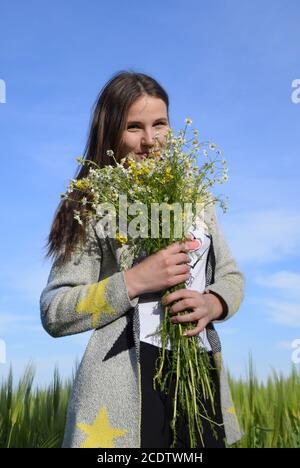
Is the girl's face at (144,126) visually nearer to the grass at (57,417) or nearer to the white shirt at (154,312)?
the white shirt at (154,312)

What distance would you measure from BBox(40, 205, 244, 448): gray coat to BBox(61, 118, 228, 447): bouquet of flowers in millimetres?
117

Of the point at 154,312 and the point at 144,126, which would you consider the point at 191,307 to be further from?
the point at 144,126

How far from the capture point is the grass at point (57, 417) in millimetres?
3508

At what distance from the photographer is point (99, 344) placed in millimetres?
2203

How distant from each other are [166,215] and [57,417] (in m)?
2.04

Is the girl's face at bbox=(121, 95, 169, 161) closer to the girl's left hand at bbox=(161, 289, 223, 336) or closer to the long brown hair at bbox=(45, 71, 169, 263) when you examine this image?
the long brown hair at bbox=(45, 71, 169, 263)

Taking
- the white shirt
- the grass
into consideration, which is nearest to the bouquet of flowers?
the white shirt

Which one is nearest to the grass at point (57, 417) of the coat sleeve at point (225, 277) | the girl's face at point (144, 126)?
the coat sleeve at point (225, 277)

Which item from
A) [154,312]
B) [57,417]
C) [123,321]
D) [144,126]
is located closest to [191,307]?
[154,312]

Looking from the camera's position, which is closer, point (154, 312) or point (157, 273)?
point (157, 273)

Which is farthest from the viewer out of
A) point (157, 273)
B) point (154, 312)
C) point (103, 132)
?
point (103, 132)

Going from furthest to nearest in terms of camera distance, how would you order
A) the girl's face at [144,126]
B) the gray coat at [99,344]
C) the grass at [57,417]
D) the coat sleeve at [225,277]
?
the grass at [57,417]
the girl's face at [144,126]
the coat sleeve at [225,277]
the gray coat at [99,344]

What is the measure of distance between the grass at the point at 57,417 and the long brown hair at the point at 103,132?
1288 mm
